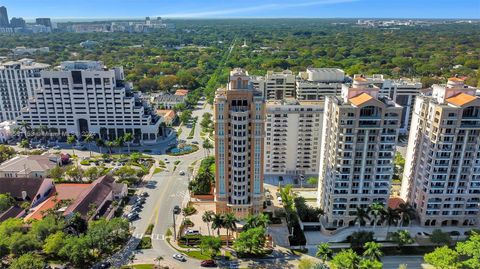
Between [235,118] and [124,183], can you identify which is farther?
[124,183]

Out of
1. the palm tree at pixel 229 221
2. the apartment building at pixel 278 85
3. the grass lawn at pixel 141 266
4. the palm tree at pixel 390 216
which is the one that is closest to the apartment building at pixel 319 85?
the apartment building at pixel 278 85

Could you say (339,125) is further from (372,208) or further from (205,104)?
(205,104)

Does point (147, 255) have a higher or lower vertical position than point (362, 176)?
lower

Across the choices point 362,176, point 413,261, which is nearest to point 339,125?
point 362,176

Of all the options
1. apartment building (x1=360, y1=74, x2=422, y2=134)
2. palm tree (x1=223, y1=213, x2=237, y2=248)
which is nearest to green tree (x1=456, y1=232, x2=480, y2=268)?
palm tree (x1=223, y1=213, x2=237, y2=248)

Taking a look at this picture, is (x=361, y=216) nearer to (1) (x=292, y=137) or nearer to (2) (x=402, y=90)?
(1) (x=292, y=137)

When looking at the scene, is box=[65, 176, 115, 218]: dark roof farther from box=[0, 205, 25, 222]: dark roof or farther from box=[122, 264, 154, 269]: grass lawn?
box=[122, 264, 154, 269]: grass lawn

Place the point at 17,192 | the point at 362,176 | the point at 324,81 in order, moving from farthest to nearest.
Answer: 1. the point at 324,81
2. the point at 17,192
3. the point at 362,176
